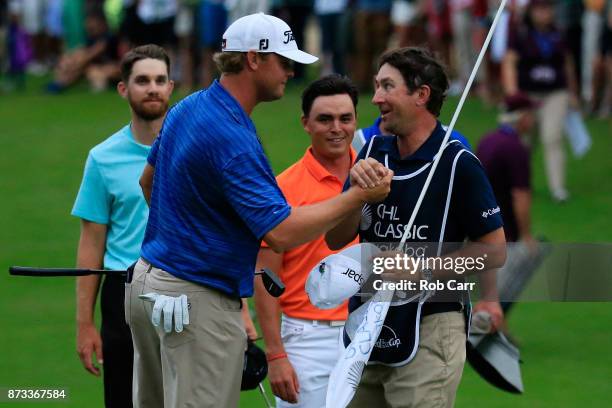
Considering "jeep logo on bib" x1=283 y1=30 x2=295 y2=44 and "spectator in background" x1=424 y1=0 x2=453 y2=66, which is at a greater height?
"jeep logo on bib" x1=283 y1=30 x2=295 y2=44

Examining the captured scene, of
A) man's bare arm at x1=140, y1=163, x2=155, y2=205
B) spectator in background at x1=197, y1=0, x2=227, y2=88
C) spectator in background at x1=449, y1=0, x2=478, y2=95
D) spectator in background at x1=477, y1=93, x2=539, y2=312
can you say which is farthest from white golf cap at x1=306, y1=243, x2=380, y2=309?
spectator in background at x1=197, y1=0, x2=227, y2=88

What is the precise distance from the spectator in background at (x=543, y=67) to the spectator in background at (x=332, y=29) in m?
5.77

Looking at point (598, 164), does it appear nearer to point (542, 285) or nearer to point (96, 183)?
point (542, 285)

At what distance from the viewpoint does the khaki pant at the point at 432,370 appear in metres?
5.46

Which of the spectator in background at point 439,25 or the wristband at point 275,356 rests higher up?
the spectator in background at point 439,25

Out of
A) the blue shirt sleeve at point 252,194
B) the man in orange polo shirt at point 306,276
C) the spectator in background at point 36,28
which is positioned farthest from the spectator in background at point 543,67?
the spectator in background at point 36,28

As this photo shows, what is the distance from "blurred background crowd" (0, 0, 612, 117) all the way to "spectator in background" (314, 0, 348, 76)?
1 cm

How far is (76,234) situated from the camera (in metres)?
13.9

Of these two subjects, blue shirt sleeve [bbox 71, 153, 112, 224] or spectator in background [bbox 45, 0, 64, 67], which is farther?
spectator in background [bbox 45, 0, 64, 67]

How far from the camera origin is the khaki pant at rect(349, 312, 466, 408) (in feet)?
17.9

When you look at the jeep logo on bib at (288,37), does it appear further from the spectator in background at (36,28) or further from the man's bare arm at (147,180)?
the spectator in background at (36,28)

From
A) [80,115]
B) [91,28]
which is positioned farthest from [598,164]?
[91,28]

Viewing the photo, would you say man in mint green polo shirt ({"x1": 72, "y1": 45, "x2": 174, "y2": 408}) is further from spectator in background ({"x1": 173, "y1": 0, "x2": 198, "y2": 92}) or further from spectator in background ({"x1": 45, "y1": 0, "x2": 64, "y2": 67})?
spectator in background ({"x1": 45, "y1": 0, "x2": 64, "y2": 67})

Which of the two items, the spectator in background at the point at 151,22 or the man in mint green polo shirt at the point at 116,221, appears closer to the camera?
the man in mint green polo shirt at the point at 116,221
